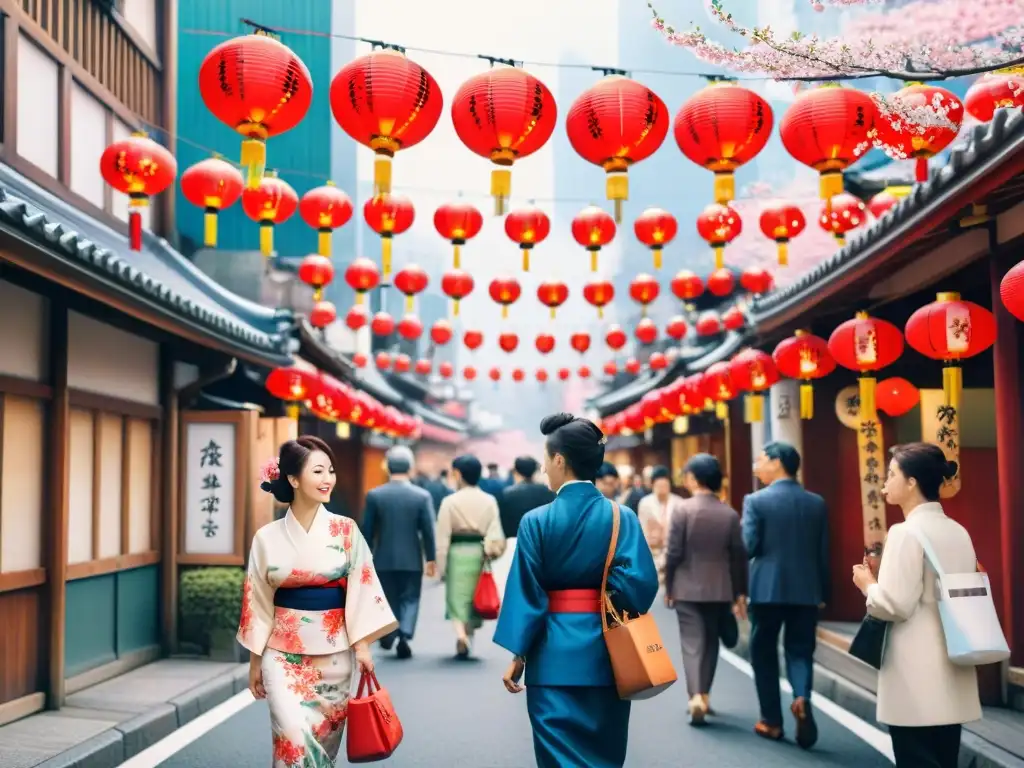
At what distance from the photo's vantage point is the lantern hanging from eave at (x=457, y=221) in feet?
41.4

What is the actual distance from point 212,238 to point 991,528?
9403mm

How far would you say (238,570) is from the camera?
498 inches

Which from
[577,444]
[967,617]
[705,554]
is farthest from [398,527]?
[967,617]

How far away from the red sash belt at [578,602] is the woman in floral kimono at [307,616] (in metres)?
1.07

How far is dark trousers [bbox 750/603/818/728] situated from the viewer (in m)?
8.55

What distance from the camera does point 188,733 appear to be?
8.83m

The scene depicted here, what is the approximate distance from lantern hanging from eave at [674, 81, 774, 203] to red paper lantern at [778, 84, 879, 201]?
0.21 metres

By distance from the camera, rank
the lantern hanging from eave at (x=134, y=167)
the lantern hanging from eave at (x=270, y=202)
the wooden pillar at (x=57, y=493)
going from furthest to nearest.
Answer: the lantern hanging from eave at (x=270, y=202) < the lantern hanging from eave at (x=134, y=167) < the wooden pillar at (x=57, y=493)

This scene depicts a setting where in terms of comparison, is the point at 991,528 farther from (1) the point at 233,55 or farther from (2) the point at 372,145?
(1) the point at 233,55

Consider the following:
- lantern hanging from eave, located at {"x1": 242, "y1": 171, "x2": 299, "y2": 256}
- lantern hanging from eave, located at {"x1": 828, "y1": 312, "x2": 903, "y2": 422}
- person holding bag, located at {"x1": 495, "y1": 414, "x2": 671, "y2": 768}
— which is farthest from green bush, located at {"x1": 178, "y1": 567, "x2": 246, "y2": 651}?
person holding bag, located at {"x1": 495, "y1": 414, "x2": 671, "y2": 768}

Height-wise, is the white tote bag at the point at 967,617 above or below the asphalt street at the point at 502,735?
above

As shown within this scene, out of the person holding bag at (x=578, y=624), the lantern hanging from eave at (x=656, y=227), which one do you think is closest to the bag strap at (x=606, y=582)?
the person holding bag at (x=578, y=624)

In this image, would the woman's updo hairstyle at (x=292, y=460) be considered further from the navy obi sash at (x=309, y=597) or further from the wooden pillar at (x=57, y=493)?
the wooden pillar at (x=57, y=493)

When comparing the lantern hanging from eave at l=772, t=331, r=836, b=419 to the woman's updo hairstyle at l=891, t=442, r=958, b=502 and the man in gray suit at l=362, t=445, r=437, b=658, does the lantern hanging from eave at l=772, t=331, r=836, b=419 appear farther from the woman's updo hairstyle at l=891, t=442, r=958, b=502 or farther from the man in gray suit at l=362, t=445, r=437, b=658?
the woman's updo hairstyle at l=891, t=442, r=958, b=502
